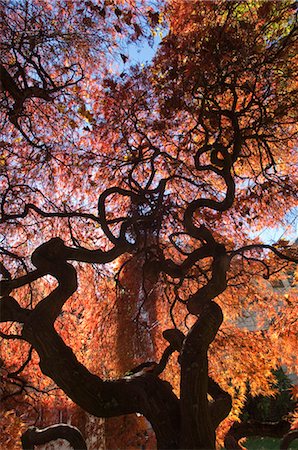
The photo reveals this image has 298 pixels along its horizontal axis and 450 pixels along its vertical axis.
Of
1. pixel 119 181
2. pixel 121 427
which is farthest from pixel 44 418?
pixel 119 181

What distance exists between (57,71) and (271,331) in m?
5.08

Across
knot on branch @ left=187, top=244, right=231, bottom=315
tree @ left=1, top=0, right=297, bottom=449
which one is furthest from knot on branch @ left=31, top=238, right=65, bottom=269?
knot on branch @ left=187, top=244, right=231, bottom=315

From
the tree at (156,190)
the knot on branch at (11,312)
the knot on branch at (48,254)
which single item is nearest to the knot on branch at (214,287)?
the tree at (156,190)

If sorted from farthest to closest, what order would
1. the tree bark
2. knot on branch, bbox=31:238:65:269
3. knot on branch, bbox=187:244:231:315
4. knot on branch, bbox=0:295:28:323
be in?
knot on branch, bbox=187:244:231:315 < knot on branch, bbox=31:238:65:269 < knot on branch, bbox=0:295:28:323 < the tree bark

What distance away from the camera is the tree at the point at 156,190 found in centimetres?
298

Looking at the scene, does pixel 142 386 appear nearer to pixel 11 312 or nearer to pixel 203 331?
pixel 203 331

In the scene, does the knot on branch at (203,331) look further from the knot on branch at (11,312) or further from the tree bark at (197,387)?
the knot on branch at (11,312)

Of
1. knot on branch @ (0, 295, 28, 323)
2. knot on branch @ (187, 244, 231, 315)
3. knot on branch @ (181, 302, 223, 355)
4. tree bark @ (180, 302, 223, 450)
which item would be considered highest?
knot on branch @ (0, 295, 28, 323)

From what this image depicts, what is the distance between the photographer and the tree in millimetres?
2977

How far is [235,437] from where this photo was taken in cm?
474

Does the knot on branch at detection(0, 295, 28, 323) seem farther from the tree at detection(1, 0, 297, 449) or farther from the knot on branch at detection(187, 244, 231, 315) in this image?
the knot on branch at detection(187, 244, 231, 315)

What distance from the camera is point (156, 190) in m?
4.26

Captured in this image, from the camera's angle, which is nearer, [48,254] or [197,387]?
[197,387]

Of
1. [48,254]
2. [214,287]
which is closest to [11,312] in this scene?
[48,254]
